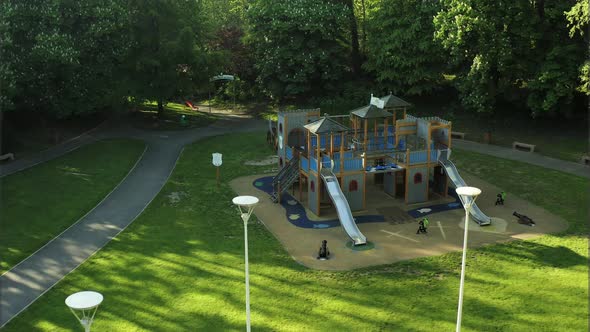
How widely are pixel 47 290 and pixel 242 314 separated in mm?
8491

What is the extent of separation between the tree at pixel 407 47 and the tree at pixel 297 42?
4.13m

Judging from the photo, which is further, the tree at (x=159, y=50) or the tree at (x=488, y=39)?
the tree at (x=159, y=50)

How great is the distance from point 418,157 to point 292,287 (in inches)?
513

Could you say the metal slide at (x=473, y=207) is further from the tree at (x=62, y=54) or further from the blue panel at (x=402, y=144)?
the tree at (x=62, y=54)

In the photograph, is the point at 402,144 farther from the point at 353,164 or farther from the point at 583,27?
the point at 583,27

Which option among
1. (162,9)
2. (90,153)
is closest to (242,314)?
(90,153)

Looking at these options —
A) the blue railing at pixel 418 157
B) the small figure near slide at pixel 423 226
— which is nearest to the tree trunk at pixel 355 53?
the blue railing at pixel 418 157

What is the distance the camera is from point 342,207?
100 ft

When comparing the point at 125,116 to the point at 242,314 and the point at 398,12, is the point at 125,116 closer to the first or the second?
the point at 398,12

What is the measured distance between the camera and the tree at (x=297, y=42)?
55625 mm

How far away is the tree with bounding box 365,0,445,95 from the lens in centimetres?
5109

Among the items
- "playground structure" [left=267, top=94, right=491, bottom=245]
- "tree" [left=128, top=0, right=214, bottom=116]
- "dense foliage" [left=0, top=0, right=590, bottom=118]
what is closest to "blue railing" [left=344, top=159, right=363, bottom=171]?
"playground structure" [left=267, top=94, right=491, bottom=245]

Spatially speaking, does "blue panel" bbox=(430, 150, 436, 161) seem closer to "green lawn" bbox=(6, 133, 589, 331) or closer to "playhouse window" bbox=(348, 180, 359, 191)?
"playhouse window" bbox=(348, 180, 359, 191)

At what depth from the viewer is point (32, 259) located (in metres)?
27.2
